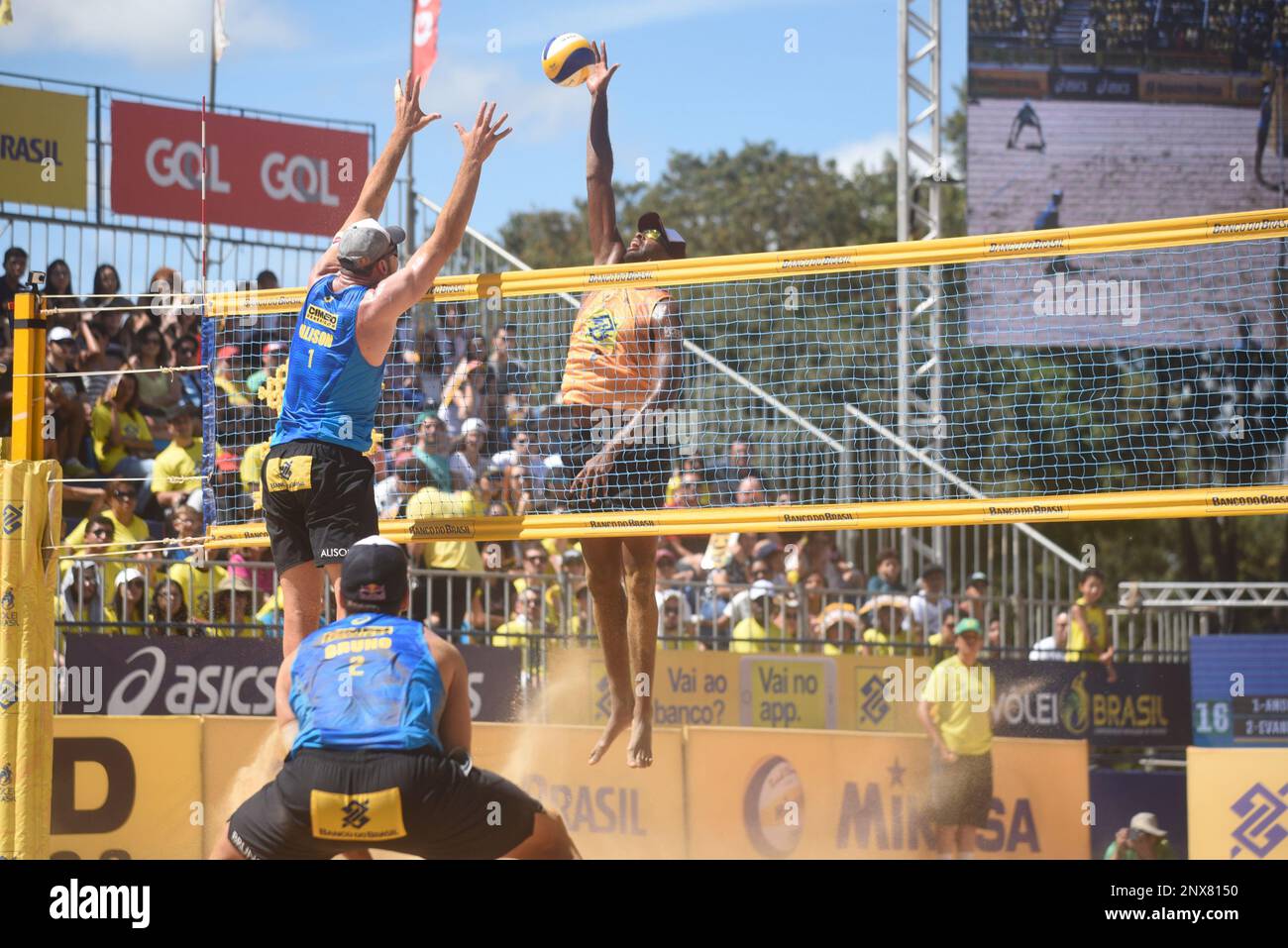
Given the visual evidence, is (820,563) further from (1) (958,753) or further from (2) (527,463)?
(2) (527,463)

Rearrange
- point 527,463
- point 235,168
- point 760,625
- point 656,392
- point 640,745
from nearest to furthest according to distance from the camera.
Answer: point 656,392, point 640,745, point 527,463, point 760,625, point 235,168

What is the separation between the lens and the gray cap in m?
7.60

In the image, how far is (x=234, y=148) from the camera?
16.9 m

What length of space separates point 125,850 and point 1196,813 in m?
7.62

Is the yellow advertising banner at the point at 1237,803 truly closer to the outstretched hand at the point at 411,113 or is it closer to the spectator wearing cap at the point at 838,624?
the spectator wearing cap at the point at 838,624

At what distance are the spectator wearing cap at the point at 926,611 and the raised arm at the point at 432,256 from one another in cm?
785

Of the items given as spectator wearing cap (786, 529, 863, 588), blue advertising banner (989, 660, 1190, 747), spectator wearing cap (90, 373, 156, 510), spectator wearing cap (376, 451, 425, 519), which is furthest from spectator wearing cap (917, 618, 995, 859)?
spectator wearing cap (90, 373, 156, 510)

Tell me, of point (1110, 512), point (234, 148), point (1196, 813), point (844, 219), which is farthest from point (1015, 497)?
point (844, 219)

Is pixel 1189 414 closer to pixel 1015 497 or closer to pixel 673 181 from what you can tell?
pixel 1015 497

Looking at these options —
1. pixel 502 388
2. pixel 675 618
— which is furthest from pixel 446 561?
pixel 675 618

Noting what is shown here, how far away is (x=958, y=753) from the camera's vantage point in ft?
41.1

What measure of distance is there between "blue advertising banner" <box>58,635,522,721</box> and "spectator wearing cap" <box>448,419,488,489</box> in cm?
166

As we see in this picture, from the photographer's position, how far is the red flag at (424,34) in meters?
17.3

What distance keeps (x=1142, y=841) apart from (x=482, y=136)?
830 cm
